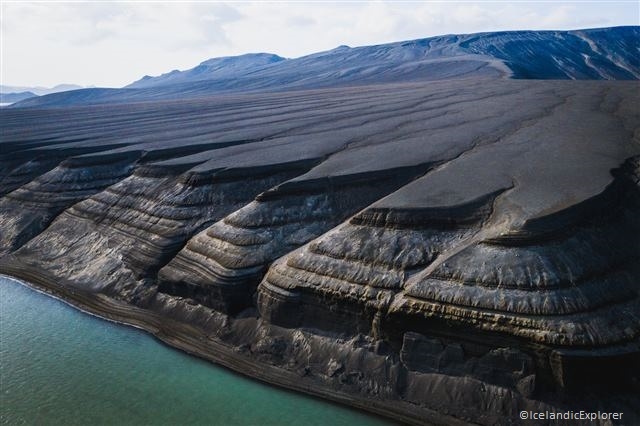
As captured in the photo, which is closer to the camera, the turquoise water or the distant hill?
the turquoise water

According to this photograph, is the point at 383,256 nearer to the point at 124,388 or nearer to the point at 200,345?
the point at 200,345

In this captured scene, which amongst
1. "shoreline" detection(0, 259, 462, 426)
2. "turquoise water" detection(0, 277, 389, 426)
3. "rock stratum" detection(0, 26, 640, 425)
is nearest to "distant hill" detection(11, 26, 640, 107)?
"rock stratum" detection(0, 26, 640, 425)

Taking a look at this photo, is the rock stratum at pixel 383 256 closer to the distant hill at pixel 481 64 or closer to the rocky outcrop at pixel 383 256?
the rocky outcrop at pixel 383 256

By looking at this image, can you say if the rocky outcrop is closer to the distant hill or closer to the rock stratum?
the rock stratum

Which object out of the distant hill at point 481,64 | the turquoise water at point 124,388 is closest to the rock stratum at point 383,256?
the turquoise water at point 124,388

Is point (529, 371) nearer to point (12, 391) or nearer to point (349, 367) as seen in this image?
point (349, 367)

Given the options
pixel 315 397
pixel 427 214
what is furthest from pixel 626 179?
pixel 315 397
